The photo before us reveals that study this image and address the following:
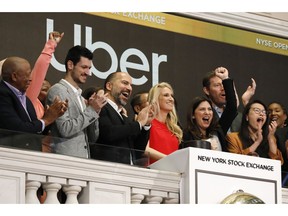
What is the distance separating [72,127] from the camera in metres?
10.7

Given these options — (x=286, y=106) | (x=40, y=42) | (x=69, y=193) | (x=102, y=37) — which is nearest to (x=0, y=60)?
(x=40, y=42)

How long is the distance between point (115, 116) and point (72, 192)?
1232 millimetres

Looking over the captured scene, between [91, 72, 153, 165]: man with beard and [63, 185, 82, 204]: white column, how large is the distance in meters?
0.38

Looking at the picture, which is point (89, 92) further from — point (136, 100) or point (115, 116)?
point (115, 116)

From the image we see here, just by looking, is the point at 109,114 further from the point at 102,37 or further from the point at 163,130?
the point at 102,37

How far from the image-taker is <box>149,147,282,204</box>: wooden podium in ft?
35.1

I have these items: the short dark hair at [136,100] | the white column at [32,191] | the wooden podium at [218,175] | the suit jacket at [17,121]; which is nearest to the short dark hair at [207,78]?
the short dark hair at [136,100]

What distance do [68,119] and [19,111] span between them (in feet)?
1.70

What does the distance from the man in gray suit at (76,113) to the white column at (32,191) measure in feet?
1.30

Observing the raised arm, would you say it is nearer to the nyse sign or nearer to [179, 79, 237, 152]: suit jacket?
the nyse sign

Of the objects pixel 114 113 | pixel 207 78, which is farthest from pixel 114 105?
pixel 207 78

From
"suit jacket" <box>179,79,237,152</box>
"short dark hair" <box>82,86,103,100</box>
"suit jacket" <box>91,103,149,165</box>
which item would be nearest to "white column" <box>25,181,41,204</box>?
"suit jacket" <box>91,103,149,165</box>

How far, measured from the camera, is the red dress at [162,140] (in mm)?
11750

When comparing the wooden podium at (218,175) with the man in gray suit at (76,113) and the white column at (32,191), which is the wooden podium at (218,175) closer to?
the man in gray suit at (76,113)
